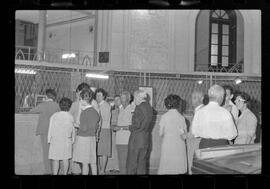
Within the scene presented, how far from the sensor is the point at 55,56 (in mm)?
4715

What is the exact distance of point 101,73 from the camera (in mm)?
4684

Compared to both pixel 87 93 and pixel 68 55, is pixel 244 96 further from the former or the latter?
pixel 68 55

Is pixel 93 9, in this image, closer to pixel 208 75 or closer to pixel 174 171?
pixel 208 75

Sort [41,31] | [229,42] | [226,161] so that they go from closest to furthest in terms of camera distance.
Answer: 1. [226,161]
2. [41,31]
3. [229,42]

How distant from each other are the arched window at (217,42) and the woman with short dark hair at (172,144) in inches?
26.8

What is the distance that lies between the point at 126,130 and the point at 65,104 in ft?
2.38

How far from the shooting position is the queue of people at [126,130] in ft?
14.9

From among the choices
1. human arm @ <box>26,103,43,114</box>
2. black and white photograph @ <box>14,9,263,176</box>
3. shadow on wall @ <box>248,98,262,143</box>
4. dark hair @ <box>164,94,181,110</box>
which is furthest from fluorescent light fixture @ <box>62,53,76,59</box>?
shadow on wall @ <box>248,98,262,143</box>

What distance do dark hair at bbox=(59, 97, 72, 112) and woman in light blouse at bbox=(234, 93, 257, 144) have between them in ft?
6.06

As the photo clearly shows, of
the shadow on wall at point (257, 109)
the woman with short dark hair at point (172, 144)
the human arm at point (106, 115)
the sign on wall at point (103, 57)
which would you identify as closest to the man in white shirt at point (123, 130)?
the human arm at point (106, 115)

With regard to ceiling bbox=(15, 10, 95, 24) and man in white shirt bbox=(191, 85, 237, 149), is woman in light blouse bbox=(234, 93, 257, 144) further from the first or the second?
ceiling bbox=(15, 10, 95, 24)

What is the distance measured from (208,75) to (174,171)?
114cm

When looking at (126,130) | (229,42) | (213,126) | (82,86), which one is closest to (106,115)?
(126,130)
